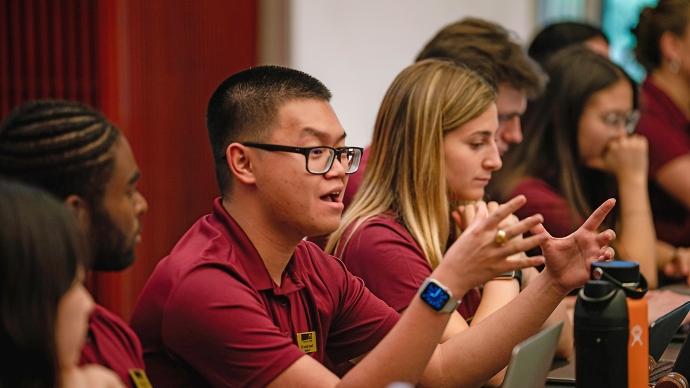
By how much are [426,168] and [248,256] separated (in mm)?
636

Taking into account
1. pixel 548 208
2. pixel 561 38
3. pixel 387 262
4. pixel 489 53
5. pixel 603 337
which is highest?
pixel 489 53

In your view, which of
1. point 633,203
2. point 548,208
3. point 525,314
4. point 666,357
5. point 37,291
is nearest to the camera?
point 37,291

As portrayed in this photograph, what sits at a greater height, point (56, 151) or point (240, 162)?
point (56, 151)

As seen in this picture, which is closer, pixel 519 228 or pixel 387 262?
pixel 519 228

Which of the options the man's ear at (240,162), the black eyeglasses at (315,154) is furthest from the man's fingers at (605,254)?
the man's ear at (240,162)

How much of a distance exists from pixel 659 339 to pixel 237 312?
2.80ft

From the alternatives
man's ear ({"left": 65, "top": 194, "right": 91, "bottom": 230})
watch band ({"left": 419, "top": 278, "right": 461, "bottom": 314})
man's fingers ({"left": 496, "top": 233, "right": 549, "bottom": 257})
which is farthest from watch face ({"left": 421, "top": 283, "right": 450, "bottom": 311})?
man's ear ({"left": 65, "top": 194, "right": 91, "bottom": 230})

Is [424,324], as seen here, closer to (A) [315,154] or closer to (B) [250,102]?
(A) [315,154]

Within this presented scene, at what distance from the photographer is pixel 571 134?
3.36 meters

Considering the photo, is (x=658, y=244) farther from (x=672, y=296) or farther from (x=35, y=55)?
(x=35, y=55)

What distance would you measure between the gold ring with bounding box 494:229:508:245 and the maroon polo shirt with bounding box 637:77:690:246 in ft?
7.86

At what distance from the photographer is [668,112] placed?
4.08 m

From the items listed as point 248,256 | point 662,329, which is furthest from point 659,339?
point 248,256

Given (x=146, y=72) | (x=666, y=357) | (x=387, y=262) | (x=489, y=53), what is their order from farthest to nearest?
(x=146, y=72) → (x=489, y=53) → (x=666, y=357) → (x=387, y=262)
